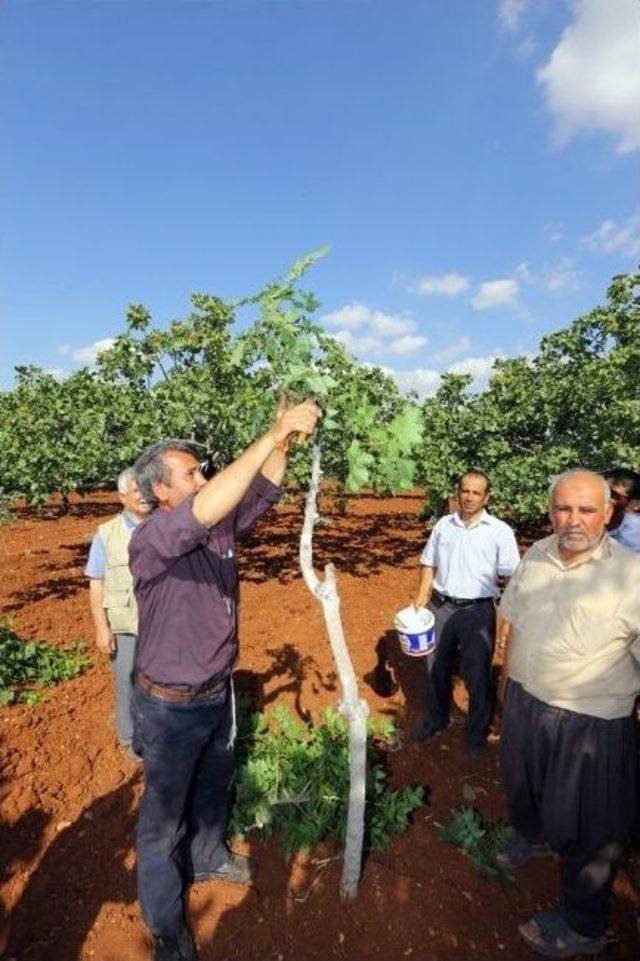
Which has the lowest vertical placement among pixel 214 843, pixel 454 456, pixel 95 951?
pixel 95 951

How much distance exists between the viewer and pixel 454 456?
9641mm

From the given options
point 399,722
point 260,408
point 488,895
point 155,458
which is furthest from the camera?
point 399,722

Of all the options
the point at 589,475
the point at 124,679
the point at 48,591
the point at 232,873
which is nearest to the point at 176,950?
the point at 232,873

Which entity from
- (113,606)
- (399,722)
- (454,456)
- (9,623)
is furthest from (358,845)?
(454,456)

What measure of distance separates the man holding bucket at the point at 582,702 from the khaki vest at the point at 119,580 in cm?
279

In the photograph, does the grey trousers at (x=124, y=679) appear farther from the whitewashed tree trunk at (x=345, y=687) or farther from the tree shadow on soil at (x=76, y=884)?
the whitewashed tree trunk at (x=345, y=687)

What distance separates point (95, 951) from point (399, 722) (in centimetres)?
278

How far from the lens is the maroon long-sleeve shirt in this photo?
278 centimetres

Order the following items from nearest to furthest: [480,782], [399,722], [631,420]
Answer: [480,782] < [399,722] < [631,420]

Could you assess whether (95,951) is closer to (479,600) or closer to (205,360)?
(479,600)

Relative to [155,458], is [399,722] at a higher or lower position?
lower

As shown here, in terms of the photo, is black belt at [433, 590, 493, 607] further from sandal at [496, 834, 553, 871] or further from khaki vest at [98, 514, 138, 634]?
khaki vest at [98, 514, 138, 634]

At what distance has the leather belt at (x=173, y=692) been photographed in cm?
281

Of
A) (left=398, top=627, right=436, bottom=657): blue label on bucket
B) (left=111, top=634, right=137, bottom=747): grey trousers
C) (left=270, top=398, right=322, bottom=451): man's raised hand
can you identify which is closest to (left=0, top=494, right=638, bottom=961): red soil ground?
(left=111, top=634, right=137, bottom=747): grey trousers
